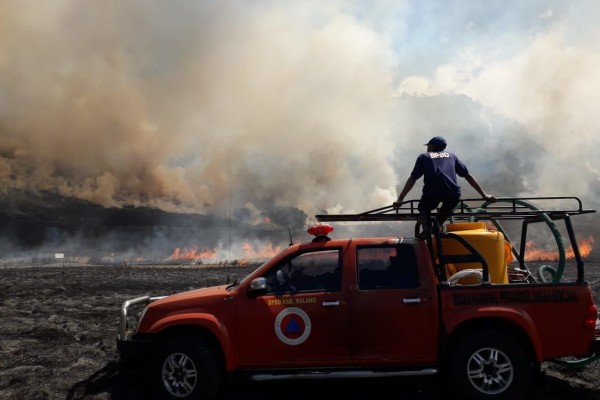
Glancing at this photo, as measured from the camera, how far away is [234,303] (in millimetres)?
5652

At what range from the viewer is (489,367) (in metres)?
5.40

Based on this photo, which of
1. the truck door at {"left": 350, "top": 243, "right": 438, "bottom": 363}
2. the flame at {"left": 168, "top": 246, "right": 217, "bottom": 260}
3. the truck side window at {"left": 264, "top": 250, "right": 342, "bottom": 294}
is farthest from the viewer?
the flame at {"left": 168, "top": 246, "right": 217, "bottom": 260}

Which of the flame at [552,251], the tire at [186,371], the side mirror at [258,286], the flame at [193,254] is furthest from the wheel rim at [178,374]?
the flame at [193,254]

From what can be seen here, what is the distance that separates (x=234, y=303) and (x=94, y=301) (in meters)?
10.6

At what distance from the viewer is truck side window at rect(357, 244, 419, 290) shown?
18.4ft

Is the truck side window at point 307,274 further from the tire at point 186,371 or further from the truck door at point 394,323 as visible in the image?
the tire at point 186,371

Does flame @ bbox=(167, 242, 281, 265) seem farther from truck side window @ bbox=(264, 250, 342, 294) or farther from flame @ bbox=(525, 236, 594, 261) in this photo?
truck side window @ bbox=(264, 250, 342, 294)

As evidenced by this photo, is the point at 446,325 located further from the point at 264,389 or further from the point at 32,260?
the point at 32,260

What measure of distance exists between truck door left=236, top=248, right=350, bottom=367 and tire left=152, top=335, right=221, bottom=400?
40 cm

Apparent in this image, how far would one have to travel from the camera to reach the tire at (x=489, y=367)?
529cm

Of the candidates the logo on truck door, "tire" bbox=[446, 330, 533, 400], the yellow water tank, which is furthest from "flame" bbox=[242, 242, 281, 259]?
"tire" bbox=[446, 330, 533, 400]

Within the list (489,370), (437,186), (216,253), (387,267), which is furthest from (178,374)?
(216,253)

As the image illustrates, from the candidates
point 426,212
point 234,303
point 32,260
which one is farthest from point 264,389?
point 32,260

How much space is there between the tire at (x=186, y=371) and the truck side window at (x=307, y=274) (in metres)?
1.03
